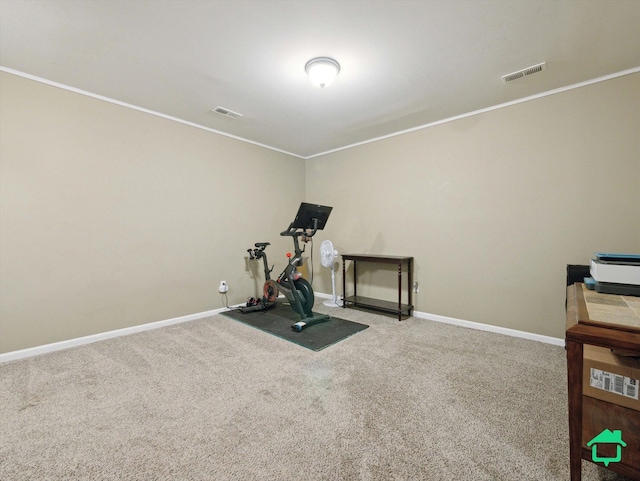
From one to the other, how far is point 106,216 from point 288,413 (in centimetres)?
287

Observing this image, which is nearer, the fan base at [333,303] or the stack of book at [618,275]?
the stack of book at [618,275]

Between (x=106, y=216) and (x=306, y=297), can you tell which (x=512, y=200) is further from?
(x=106, y=216)

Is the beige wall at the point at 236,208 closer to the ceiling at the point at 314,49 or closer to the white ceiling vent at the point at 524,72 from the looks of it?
the ceiling at the point at 314,49

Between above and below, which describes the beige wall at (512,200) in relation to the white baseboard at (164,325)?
above

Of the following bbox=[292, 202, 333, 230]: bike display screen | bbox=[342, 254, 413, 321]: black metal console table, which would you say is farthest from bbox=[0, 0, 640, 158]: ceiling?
bbox=[342, 254, 413, 321]: black metal console table

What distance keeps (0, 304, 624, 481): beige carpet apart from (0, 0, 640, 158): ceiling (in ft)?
8.60

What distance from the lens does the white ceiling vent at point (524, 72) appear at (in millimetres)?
2374

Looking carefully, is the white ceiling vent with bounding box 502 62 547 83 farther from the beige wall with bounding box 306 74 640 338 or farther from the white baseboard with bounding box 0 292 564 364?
the white baseboard with bounding box 0 292 564 364

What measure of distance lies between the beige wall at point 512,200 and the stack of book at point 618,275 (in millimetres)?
1386

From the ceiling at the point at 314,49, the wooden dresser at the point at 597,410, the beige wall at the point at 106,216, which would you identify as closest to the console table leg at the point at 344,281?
the beige wall at the point at 106,216

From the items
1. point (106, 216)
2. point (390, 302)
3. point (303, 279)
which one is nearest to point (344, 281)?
point (390, 302)

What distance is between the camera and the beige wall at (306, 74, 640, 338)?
2.52 meters

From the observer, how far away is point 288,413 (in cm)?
172

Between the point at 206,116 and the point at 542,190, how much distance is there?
4009 millimetres
